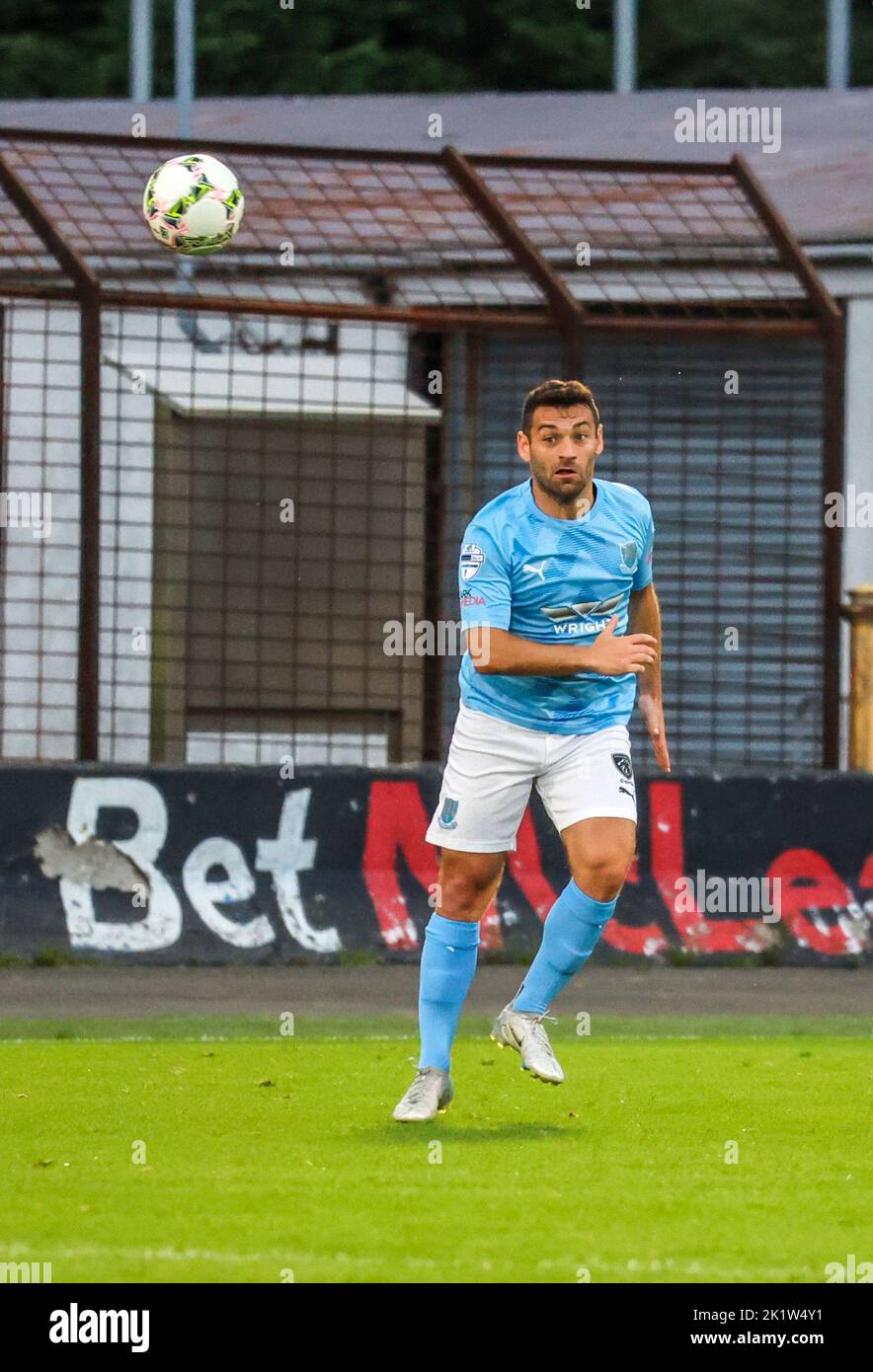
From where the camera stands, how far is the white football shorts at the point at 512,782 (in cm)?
738

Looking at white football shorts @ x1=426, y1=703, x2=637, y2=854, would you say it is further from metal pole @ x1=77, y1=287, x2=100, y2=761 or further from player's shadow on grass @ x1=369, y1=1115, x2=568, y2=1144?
metal pole @ x1=77, y1=287, x2=100, y2=761

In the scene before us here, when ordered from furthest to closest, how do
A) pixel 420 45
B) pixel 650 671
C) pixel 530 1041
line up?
pixel 420 45 → pixel 650 671 → pixel 530 1041

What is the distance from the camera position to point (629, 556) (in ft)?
24.6

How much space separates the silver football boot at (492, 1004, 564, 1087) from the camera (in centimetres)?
726

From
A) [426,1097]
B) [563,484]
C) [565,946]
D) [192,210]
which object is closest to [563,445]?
[563,484]

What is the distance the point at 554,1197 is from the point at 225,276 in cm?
753

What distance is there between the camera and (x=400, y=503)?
1350 cm

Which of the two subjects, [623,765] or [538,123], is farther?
[538,123]

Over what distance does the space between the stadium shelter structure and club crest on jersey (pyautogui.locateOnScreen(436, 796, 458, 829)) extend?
5024mm

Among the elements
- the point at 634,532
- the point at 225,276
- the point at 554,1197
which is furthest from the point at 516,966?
the point at 554,1197

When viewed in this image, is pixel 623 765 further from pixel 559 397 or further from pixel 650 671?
pixel 559 397

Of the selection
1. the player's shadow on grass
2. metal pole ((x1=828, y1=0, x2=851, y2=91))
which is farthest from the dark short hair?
metal pole ((x1=828, y1=0, x2=851, y2=91))

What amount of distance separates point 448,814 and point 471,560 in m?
0.79
